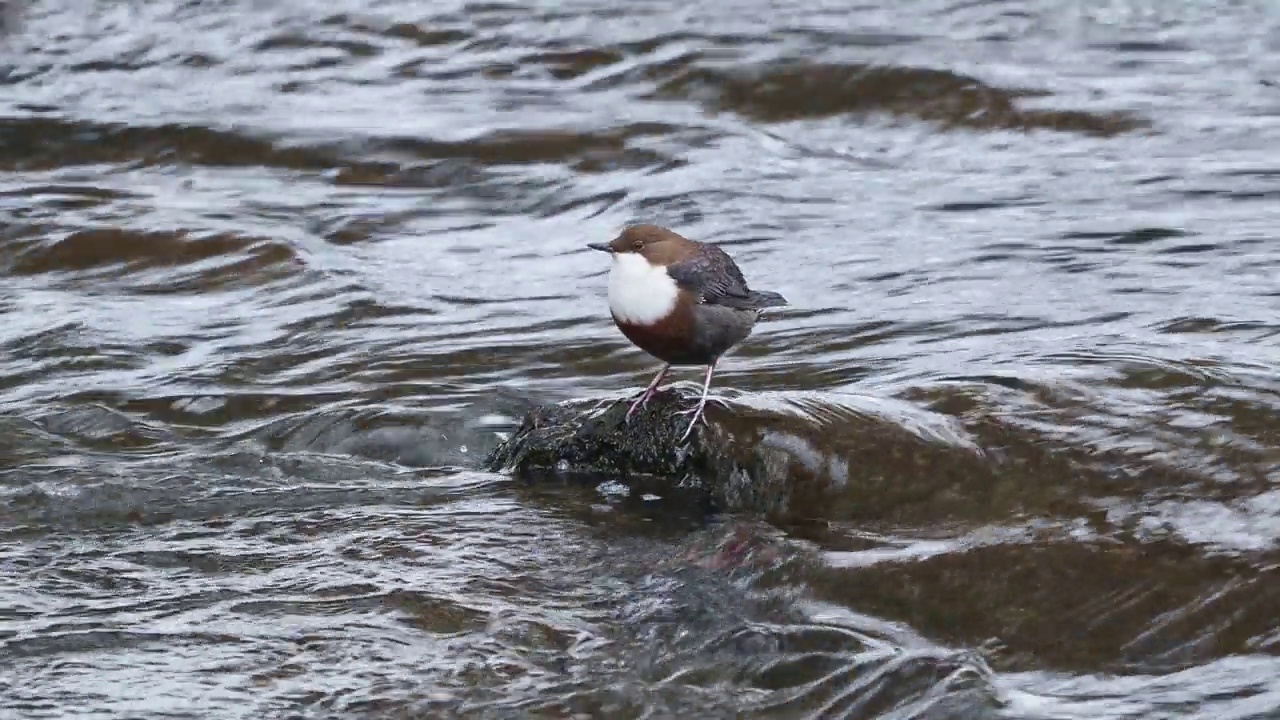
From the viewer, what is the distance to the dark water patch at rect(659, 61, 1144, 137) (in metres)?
9.14

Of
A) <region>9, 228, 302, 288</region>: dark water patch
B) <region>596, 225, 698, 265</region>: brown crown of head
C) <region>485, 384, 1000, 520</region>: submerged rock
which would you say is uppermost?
<region>596, 225, 698, 265</region>: brown crown of head

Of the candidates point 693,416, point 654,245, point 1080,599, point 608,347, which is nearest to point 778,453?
point 693,416

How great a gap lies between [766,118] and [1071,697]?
20.7 feet

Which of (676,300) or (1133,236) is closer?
(676,300)

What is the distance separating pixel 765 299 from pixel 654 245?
0.38 meters

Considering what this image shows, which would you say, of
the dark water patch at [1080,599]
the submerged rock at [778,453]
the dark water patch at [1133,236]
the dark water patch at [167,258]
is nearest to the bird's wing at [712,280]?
the submerged rock at [778,453]

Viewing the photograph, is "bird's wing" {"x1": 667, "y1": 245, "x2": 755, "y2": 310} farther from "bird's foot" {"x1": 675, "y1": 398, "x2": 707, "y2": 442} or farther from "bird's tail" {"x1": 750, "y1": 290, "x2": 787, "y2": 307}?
"bird's foot" {"x1": 675, "y1": 398, "x2": 707, "y2": 442}

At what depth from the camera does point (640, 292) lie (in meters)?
4.94

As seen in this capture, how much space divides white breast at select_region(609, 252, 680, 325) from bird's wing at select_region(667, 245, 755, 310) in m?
0.04

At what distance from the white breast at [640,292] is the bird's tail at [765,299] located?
32cm

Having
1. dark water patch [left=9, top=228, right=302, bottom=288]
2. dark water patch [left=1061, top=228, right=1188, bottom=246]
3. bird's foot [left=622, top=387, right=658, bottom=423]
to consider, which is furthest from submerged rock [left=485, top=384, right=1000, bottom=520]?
dark water patch [left=9, top=228, right=302, bottom=288]

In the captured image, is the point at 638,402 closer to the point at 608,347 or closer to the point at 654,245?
the point at 654,245

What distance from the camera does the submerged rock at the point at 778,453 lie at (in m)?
4.69

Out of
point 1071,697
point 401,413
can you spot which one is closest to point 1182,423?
point 1071,697
